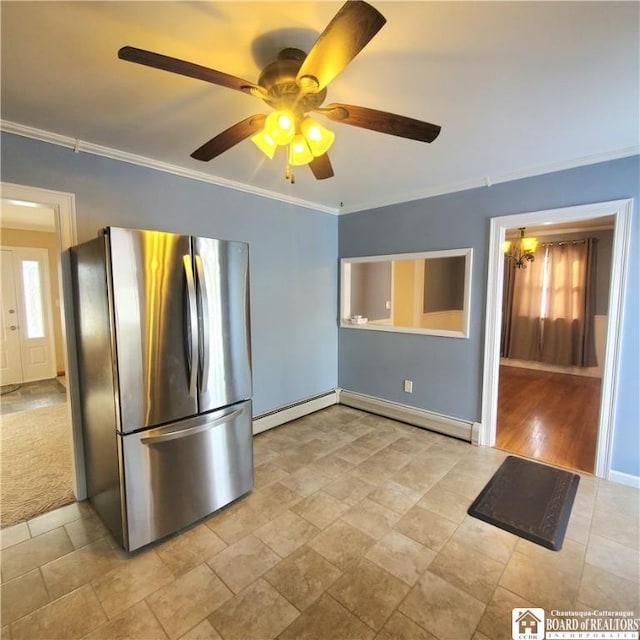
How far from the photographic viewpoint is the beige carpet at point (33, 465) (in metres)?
2.37

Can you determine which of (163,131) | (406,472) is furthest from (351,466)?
(163,131)

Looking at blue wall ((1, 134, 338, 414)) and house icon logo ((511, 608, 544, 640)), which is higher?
blue wall ((1, 134, 338, 414))

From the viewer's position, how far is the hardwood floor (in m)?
3.04

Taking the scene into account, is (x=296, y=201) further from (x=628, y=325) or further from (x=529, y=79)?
(x=628, y=325)

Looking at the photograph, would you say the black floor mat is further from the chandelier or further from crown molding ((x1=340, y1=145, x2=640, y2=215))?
the chandelier

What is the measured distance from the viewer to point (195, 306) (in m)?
2.01

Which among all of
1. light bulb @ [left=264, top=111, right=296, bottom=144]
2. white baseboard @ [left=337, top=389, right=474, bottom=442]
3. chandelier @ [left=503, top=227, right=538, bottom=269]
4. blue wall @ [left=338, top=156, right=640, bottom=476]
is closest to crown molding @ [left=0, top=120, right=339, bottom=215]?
blue wall @ [left=338, top=156, right=640, bottom=476]

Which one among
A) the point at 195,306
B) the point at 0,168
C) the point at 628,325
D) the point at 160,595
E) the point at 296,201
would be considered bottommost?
the point at 160,595

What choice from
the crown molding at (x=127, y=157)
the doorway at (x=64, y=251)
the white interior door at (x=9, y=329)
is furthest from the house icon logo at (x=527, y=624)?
the white interior door at (x=9, y=329)

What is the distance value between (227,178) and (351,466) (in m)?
2.75

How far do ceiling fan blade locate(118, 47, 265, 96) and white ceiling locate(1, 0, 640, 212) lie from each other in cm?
25

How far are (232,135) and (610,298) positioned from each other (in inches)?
111

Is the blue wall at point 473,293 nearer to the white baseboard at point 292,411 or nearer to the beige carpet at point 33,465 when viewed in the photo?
the white baseboard at point 292,411

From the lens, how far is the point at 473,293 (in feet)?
10.5
